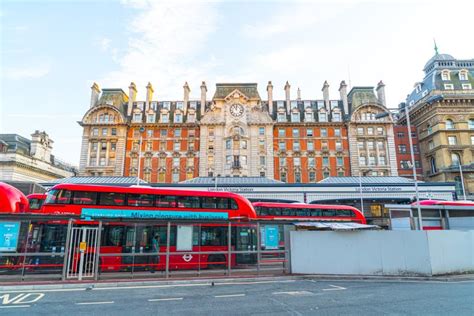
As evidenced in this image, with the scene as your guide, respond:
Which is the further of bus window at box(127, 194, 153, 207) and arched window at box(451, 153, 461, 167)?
arched window at box(451, 153, 461, 167)

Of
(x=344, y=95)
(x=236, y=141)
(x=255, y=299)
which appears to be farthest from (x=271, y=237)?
(x=344, y=95)

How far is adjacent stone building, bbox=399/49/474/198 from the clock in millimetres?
31712

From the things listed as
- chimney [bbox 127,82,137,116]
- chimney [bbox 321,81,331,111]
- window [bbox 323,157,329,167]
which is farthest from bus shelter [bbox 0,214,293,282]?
chimney [bbox 321,81,331,111]

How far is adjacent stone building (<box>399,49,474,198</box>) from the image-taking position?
53.2 m

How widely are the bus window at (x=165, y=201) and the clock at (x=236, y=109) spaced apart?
38.0 metres

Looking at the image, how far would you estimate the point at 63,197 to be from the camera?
611 inches

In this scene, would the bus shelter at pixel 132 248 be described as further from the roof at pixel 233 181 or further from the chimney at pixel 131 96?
the chimney at pixel 131 96

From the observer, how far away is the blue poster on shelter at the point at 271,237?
16.7 meters

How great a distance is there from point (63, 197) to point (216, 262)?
9.25 m

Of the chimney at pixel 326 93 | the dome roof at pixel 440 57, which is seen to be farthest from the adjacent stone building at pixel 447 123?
the chimney at pixel 326 93

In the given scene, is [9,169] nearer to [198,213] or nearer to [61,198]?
[61,198]

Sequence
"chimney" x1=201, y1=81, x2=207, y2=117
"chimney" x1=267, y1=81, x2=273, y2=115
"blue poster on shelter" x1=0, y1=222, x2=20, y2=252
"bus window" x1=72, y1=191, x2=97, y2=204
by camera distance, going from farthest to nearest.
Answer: "chimney" x1=267, y1=81, x2=273, y2=115 → "chimney" x1=201, y1=81, x2=207, y2=117 → "bus window" x1=72, y1=191, x2=97, y2=204 → "blue poster on shelter" x1=0, y1=222, x2=20, y2=252

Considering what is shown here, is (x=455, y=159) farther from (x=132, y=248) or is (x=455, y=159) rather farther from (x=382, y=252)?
(x=132, y=248)

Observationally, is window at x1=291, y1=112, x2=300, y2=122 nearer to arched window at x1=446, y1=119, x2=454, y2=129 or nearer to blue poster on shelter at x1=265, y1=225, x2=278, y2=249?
arched window at x1=446, y1=119, x2=454, y2=129
